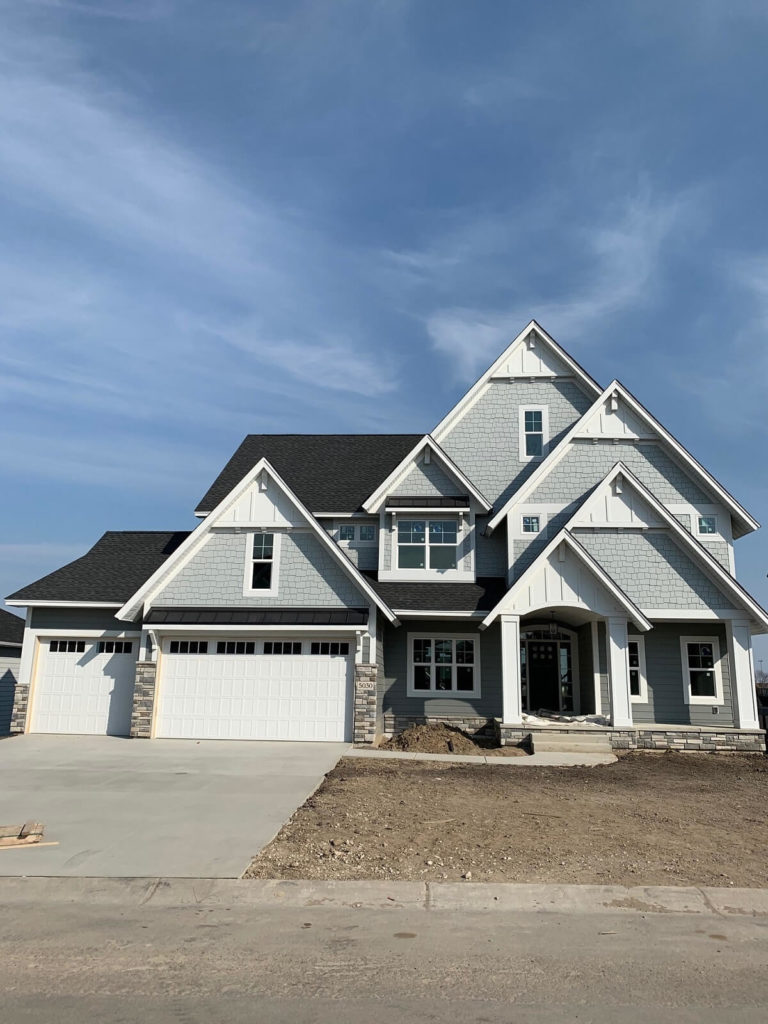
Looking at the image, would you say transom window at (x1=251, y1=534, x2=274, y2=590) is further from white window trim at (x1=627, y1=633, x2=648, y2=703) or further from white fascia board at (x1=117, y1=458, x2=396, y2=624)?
A: white window trim at (x1=627, y1=633, x2=648, y2=703)

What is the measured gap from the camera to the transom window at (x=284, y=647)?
18.7 meters

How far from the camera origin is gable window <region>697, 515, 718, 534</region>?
66.6 feet

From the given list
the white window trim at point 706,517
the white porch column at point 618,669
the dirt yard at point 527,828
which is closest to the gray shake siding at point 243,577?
the dirt yard at point 527,828

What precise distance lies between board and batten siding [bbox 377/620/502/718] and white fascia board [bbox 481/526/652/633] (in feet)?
5.73

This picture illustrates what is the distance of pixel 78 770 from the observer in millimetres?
13812

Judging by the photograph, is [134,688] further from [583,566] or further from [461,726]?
[583,566]

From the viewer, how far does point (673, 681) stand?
1948cm

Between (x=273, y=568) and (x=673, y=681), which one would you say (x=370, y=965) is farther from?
(x=673, y=681)

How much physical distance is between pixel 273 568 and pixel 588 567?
789 centimetres

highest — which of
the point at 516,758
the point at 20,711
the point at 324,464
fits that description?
the point at 324,464

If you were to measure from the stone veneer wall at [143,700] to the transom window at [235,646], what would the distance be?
1624 millimetres

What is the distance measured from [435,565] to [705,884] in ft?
45.1

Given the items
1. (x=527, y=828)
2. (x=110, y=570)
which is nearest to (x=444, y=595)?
(x=110, y=570)

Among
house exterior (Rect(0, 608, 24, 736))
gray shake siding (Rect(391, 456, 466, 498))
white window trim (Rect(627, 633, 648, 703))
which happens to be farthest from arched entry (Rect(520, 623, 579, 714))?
house exterior (Rect(0, 608, 24, 736))
